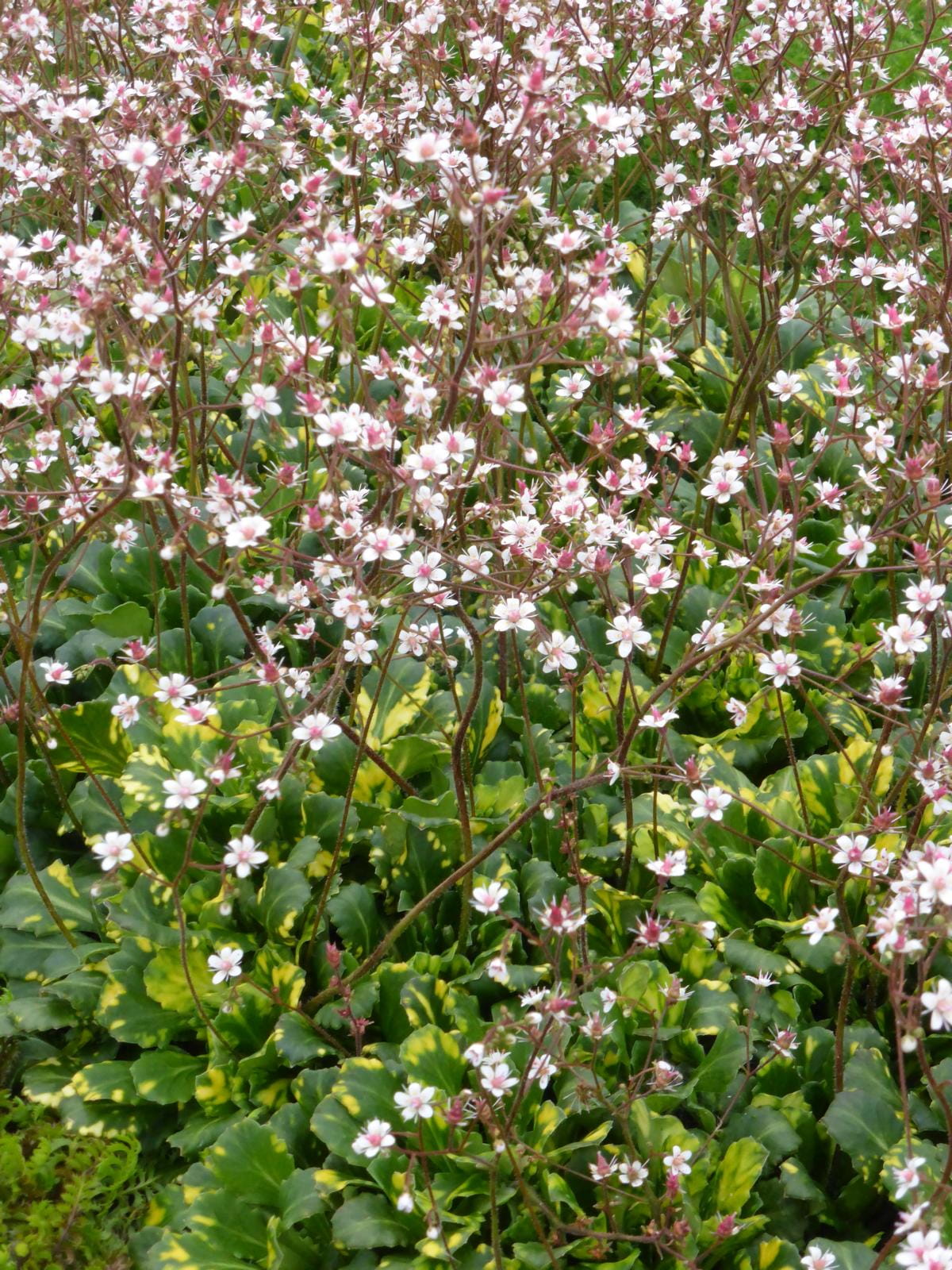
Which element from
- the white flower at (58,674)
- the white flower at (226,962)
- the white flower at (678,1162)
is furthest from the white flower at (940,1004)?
the white flower at (58,674)

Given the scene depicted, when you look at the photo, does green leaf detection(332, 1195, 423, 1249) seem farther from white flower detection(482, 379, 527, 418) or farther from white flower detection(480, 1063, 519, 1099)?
white flower detection(482, 379, 527, 418)

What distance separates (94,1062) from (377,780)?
982mm

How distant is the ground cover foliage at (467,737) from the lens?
220cm

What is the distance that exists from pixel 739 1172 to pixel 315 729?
4.15ft

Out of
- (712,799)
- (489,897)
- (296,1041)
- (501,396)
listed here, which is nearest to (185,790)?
(489,897)

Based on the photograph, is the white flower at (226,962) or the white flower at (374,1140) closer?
the white flower at (374,1140)

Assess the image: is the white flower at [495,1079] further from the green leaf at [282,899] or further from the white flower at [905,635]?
the white flower at [905,635]

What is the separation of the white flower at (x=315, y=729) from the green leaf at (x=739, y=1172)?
1.21 meters

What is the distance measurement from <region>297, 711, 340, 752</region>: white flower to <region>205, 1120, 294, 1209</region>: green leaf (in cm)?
87

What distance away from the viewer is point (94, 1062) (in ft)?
9.55

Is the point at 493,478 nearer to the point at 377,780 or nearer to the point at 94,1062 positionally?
the point at 377,780

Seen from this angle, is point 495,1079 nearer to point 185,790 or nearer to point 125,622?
point 185,790

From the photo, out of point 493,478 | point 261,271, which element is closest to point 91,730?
point 493,478

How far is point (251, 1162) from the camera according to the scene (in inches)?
97.6
